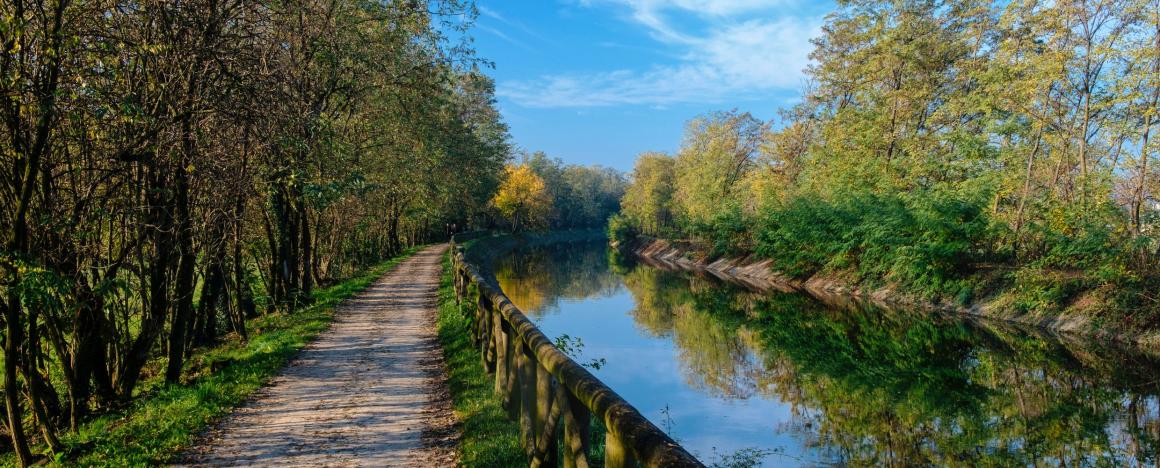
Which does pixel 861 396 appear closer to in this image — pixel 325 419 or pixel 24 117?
pixel 325 419

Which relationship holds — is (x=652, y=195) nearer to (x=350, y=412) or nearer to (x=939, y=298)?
(x=939, y=298)

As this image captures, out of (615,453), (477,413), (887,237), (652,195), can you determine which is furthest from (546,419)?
(652,195)

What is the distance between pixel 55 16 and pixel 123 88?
2.04 m

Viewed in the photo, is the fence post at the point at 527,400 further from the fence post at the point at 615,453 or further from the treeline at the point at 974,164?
the treeline at the point at 974,164

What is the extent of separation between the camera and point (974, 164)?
24.0m

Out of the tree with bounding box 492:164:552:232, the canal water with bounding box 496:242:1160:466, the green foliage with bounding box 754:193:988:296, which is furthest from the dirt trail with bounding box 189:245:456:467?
the tree with bounding box 492:164:552:232

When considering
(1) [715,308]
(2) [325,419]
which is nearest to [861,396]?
(2) [325,419]

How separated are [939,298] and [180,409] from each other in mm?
22465

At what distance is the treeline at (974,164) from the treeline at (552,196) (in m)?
29.0

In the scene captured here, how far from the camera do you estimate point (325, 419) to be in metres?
6.76

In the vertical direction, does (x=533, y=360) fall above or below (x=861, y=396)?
above

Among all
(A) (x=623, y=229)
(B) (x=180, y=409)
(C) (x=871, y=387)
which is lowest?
(C) (x=871, y=387)

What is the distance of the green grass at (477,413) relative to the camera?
5.65 m

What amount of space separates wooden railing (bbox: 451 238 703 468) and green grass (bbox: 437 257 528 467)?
0.15m
